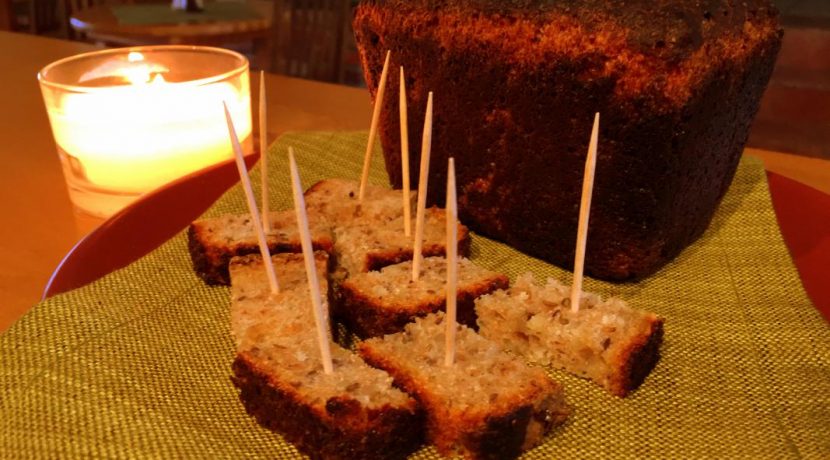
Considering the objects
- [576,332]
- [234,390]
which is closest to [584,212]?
[576,332]

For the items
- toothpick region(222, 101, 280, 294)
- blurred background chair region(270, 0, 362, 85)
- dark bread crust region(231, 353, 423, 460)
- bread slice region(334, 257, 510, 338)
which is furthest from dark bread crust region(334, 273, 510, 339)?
blurred background chair region(270, 0, 362, 85)

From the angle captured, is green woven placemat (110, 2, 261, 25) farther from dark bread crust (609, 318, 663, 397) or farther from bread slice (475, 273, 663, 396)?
dark bread crust (609, 318, 663, 397)

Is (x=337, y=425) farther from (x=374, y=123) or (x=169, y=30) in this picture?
(x=169, y=30)

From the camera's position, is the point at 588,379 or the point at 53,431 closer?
the point at 53,431

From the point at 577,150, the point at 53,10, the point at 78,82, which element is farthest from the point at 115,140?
the point at 53,10

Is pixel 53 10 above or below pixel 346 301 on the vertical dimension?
below

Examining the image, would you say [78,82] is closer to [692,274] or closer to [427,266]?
[427,266]
